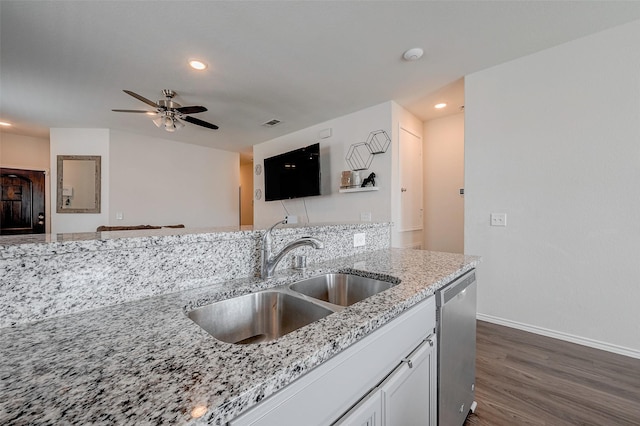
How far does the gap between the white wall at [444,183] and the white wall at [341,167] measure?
1051 millimetres

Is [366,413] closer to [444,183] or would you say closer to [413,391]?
[413,391]

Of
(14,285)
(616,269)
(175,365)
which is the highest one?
(14,285)

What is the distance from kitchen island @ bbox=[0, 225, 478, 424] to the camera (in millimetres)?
379

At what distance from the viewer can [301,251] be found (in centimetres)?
134

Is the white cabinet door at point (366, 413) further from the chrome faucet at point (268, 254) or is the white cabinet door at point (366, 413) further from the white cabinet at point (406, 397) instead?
the chrome faucet at point (268, 254)

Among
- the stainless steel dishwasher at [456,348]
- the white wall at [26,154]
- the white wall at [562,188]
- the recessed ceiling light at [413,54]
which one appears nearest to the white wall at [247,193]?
the white wall at [26,154]

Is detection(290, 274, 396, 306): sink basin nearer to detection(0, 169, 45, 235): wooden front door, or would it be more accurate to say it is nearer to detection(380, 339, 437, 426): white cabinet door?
detection(380, 339, 437, 426): white cabinet door

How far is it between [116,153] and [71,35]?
2.78 metres

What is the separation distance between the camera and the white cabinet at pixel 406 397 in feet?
2.25

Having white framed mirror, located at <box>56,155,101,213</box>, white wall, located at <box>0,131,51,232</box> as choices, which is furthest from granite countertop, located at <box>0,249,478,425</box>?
white wall, located at <box>0,131,51,232</box>

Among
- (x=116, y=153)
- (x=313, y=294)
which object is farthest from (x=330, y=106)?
(x=116, y=153)

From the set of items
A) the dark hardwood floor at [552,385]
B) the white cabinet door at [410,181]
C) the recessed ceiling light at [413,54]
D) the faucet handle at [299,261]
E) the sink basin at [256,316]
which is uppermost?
the recessed ceiling light at [413,54]

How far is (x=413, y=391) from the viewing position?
91cm

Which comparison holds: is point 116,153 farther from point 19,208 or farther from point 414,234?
point 414,234
